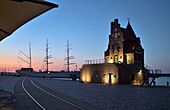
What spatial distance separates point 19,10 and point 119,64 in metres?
33.7

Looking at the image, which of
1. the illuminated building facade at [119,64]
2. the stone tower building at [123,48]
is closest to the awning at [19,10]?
the illuminated building facade at [119,64]

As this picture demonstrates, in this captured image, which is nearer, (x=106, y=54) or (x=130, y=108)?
(x=130, y=108)

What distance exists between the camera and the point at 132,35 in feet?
150

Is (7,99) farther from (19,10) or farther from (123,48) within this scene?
(123,48)

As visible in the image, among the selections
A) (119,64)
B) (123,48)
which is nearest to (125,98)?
(119,64)

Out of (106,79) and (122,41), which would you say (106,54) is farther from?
(106,79)

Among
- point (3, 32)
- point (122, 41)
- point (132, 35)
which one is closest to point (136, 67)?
point (122, 41)

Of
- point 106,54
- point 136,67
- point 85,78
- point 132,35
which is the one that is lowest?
point 85,78

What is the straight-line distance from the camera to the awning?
13.3 ft

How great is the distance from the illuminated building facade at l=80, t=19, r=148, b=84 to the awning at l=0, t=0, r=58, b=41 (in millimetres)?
31020

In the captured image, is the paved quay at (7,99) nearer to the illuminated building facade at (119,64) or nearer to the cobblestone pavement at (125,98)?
the cobblestone pavement at (125,98)

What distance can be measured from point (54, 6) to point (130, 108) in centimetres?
1056

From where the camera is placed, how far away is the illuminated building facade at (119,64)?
36.5 meters

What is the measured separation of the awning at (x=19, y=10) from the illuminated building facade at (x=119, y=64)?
1221 inches
